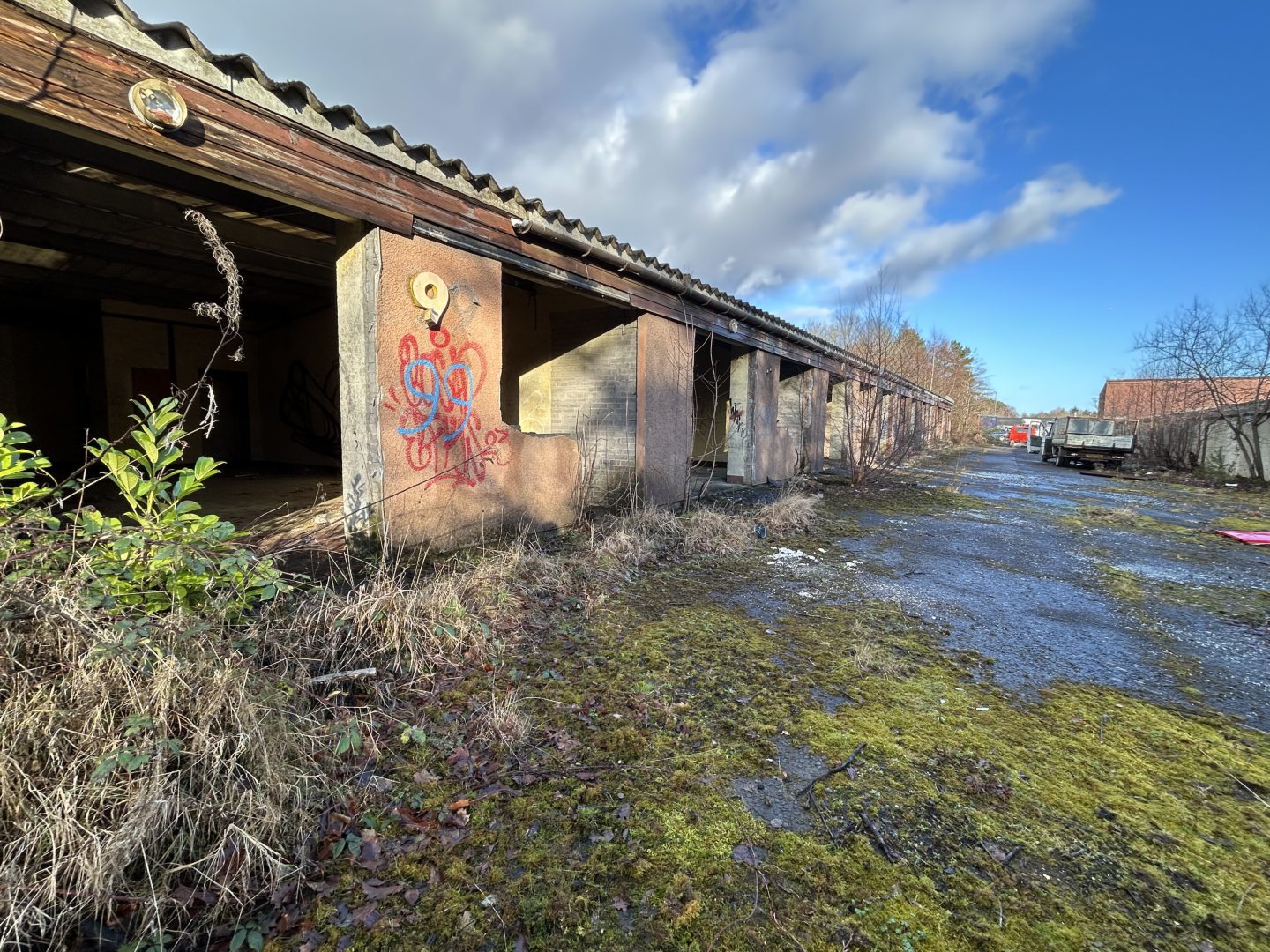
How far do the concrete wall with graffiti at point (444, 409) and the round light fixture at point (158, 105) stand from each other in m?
1.30

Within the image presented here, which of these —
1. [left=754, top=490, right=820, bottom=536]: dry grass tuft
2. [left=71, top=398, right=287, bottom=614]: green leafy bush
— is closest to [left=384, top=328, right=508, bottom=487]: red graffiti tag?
[left=71, top=398, right=287, bottom=614]: green leafy bush

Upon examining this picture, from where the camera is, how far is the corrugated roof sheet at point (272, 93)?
271cm

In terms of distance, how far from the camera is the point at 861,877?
177 cm

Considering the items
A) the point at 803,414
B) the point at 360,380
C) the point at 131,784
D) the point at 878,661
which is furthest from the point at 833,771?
the point at 803,414

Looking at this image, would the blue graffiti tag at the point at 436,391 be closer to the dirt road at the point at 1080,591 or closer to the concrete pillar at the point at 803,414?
the dirt road at the point at 1080,591

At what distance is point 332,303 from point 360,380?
21.6 feet

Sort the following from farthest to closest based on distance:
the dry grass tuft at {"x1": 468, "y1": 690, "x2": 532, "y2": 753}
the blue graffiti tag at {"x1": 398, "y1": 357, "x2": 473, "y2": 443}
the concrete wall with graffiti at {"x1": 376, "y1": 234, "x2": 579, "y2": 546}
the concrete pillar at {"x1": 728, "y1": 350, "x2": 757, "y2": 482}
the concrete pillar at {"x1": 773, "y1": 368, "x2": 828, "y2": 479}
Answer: the concrete pillar at {"x1": 773, "y1": 368, "x2": 828, "y2": 479}, the concrete pillar at {"x1": 728, "y1": 350, "x2": 757, "y2": 482}, the blue graffiti tag at {"x1": 398, "y1": 357, "x2": 473, "y2": 443}, the concrete wall with graffiti at {"x1": 376, "y1": 234, "x2": 579, "y2": 546}, the dry grass tuft at {"x1": 468, "y1": 690, "x2": 532, "y2": 753}

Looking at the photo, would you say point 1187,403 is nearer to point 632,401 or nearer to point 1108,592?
point 1108,592

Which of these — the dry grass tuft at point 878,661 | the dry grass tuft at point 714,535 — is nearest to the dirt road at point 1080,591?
the dry grass tuft at point 878,661

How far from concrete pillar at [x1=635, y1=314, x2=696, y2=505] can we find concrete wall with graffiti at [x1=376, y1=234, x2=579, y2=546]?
2151mm

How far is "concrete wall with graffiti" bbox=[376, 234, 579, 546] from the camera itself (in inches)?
164

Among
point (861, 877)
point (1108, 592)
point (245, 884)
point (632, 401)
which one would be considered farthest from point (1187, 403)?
point (245, 884)

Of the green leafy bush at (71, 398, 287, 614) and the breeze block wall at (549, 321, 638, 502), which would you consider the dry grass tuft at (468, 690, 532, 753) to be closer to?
the green leafy bush at (71, 398, 287, 614)

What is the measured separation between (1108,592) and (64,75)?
318 inches
